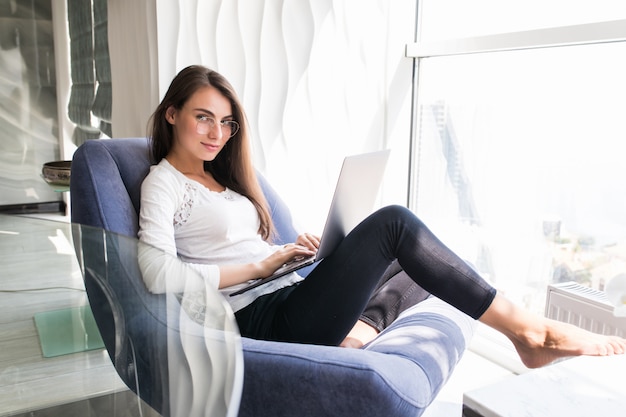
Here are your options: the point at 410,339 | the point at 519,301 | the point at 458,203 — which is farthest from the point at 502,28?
the point at 410,339

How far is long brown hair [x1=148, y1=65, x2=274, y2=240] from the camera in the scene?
5.65 ft

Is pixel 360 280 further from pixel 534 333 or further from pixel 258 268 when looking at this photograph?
pixel 534 333

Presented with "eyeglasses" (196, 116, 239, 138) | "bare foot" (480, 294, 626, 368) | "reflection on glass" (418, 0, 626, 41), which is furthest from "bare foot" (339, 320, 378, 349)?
"reflection on glass" (418, 0, 626, 41)

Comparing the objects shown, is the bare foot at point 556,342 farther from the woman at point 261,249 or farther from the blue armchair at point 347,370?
the blue armchair at point 347,370

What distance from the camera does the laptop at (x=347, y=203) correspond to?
149 cm

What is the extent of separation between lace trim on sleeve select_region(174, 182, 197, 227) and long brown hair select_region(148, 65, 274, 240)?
0.16 m

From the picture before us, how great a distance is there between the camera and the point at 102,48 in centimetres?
338

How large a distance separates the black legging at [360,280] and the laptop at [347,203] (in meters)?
0.05

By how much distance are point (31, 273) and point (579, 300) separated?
1419 mm

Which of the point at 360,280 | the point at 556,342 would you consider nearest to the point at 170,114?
the point at 360,280

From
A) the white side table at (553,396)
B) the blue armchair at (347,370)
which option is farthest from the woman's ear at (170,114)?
the white side table at (553,396)

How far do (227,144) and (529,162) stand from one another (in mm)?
1251

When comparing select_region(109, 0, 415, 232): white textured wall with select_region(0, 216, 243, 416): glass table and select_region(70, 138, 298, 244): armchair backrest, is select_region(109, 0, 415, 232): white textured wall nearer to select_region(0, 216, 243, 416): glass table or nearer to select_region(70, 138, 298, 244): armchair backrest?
select_region(70, 138, 298, 244): armchair backrest

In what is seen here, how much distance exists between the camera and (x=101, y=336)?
30.2 inches
